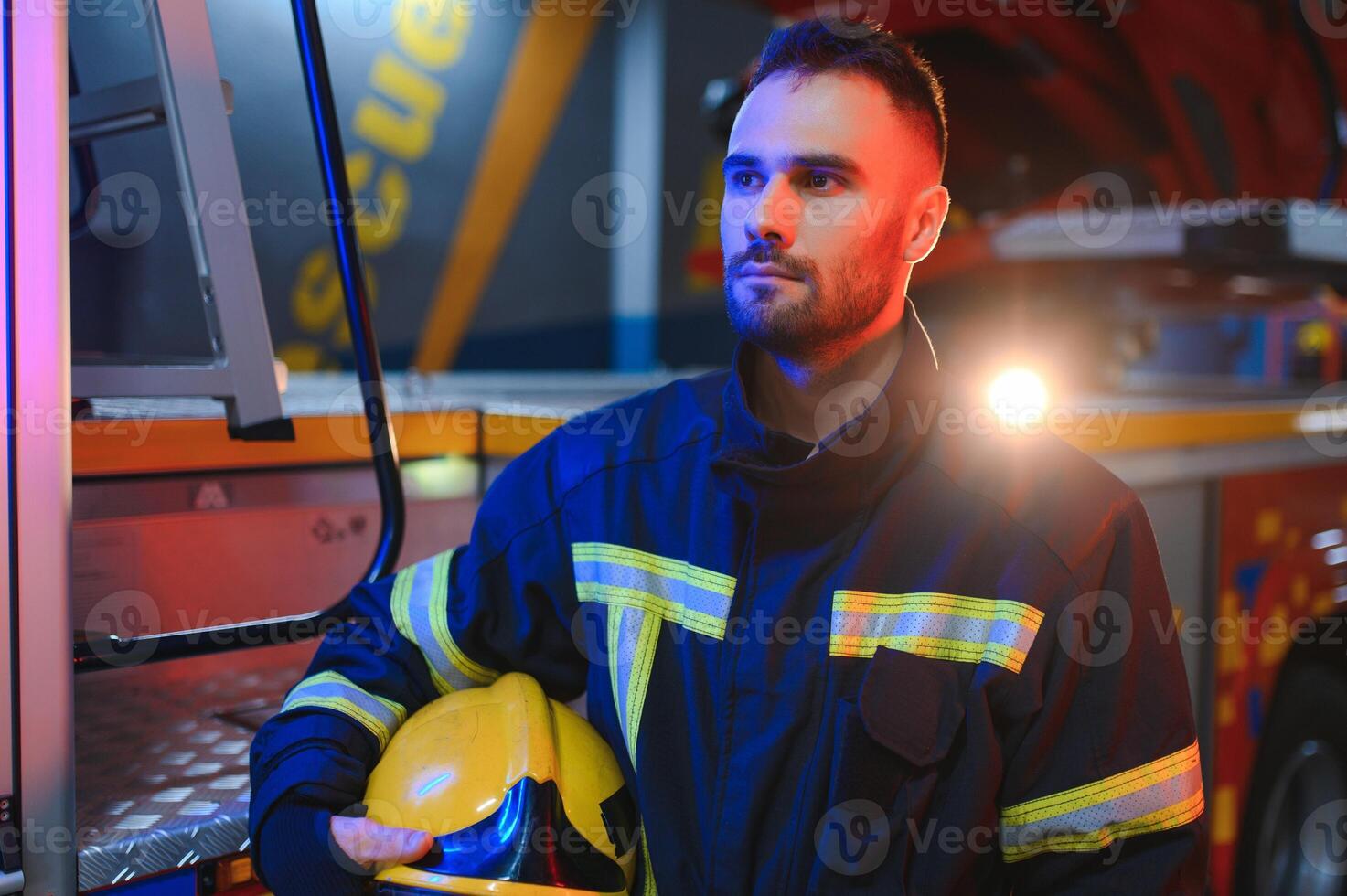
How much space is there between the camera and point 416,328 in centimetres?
570

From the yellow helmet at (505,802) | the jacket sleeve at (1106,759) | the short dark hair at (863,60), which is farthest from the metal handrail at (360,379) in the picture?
the jacket sleeve at (1106,759)

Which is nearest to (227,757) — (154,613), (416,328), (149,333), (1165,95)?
(154,613)

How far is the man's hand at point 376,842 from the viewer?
0.96 meters

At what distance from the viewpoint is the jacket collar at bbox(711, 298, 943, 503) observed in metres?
1.05

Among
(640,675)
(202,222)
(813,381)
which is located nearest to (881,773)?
(640,675)

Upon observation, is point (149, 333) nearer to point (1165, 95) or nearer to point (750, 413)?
point (750, 413)

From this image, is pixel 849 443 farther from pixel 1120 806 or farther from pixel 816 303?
pixel 1120 806

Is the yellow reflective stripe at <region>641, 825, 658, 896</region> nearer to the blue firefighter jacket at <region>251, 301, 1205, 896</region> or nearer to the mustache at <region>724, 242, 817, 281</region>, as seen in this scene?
the blue firefighter jacket at <region>251, 301, 1205, 896</region>

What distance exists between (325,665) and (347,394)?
3.29 feet

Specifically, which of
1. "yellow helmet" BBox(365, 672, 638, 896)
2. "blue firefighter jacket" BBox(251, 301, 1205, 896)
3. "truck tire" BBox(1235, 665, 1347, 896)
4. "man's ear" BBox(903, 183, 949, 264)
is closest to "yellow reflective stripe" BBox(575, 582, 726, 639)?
"blue firefighter jacket" BBox(251, 301, 1205, 896)

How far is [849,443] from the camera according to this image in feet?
3.45

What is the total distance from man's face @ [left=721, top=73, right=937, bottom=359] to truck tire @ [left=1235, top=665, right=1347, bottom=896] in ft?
5.81

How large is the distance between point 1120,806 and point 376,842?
68cm

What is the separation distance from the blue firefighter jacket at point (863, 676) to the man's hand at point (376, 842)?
0.02 m
